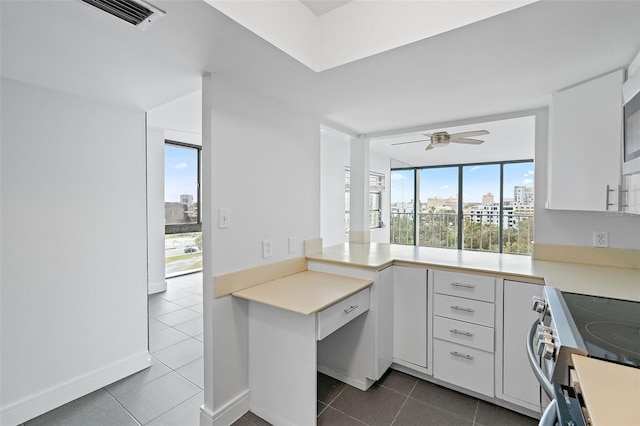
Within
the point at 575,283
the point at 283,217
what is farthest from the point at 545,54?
the point at 283,217

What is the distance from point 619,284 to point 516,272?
49 cm

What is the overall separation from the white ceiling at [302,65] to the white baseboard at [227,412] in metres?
2.05

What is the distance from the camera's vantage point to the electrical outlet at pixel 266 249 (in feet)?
6.98

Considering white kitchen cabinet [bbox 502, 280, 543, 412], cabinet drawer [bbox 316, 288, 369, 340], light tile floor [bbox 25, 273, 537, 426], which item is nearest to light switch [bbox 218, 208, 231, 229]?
cabinet drawer [bbox 316, 288, 369, 340]

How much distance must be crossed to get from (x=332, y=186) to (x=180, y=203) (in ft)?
8.32

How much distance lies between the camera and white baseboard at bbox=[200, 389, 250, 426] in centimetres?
176

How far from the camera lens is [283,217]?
2324 millimetres

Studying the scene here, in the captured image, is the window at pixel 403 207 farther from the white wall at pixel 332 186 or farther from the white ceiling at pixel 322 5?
the white ceiling at pixel 322 5

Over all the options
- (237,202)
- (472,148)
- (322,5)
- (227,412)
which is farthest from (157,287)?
(472,148)

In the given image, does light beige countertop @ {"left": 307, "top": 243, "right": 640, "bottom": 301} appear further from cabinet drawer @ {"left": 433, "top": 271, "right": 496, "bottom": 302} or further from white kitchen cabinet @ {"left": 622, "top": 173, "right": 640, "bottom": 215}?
white kitchen cabinet @ {"left": 622, "top": 173, "right": 640, "bottom": 215}

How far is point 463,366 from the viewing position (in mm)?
2072

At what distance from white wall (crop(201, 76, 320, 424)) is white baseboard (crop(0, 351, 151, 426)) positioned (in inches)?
38.3

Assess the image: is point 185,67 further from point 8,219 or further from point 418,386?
point 418,386

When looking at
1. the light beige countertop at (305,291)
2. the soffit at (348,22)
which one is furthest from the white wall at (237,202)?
the soffit at (348,22)
